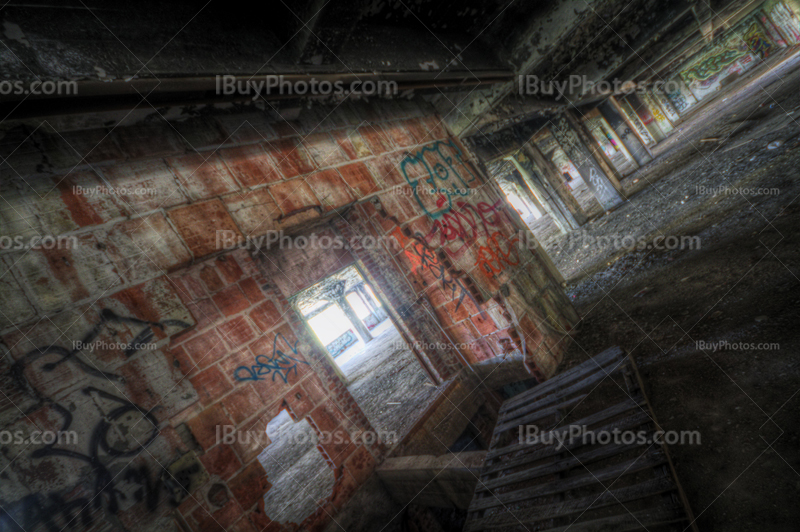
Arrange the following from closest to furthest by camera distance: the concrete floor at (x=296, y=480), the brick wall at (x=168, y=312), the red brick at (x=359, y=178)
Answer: the brick wall at (x=168, y=312) → the concrete floor at (x=296, y=480) → the red brick at (x=359, y=178)

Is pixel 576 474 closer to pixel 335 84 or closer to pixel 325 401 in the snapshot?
pixel 325 401

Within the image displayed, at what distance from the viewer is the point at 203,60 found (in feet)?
6.88

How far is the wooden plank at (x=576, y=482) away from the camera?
6.68ft

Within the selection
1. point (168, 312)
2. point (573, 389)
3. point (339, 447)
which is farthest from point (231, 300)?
point (573, 389)

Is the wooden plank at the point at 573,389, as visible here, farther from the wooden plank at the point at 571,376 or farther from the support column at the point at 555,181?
the support column at the point at 555,181

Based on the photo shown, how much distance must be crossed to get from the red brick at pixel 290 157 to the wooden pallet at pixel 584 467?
10.7ft

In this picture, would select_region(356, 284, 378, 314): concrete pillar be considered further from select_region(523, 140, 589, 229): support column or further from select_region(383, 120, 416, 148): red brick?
select_region(383, 120, 416, 148): red brick

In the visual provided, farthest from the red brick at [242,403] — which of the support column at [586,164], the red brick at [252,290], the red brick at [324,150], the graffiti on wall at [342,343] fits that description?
the graffiti on wall at [342,343]

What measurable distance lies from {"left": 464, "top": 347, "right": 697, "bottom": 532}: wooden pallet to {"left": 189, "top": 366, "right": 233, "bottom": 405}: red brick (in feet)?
6.97

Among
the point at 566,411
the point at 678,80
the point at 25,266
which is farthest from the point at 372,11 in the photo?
the point at 678,80

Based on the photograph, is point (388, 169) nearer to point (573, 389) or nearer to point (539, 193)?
point (573, 389)

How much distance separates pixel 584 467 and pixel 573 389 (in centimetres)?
101

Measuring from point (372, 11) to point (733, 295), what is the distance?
14.9 ft

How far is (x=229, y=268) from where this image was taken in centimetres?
254
